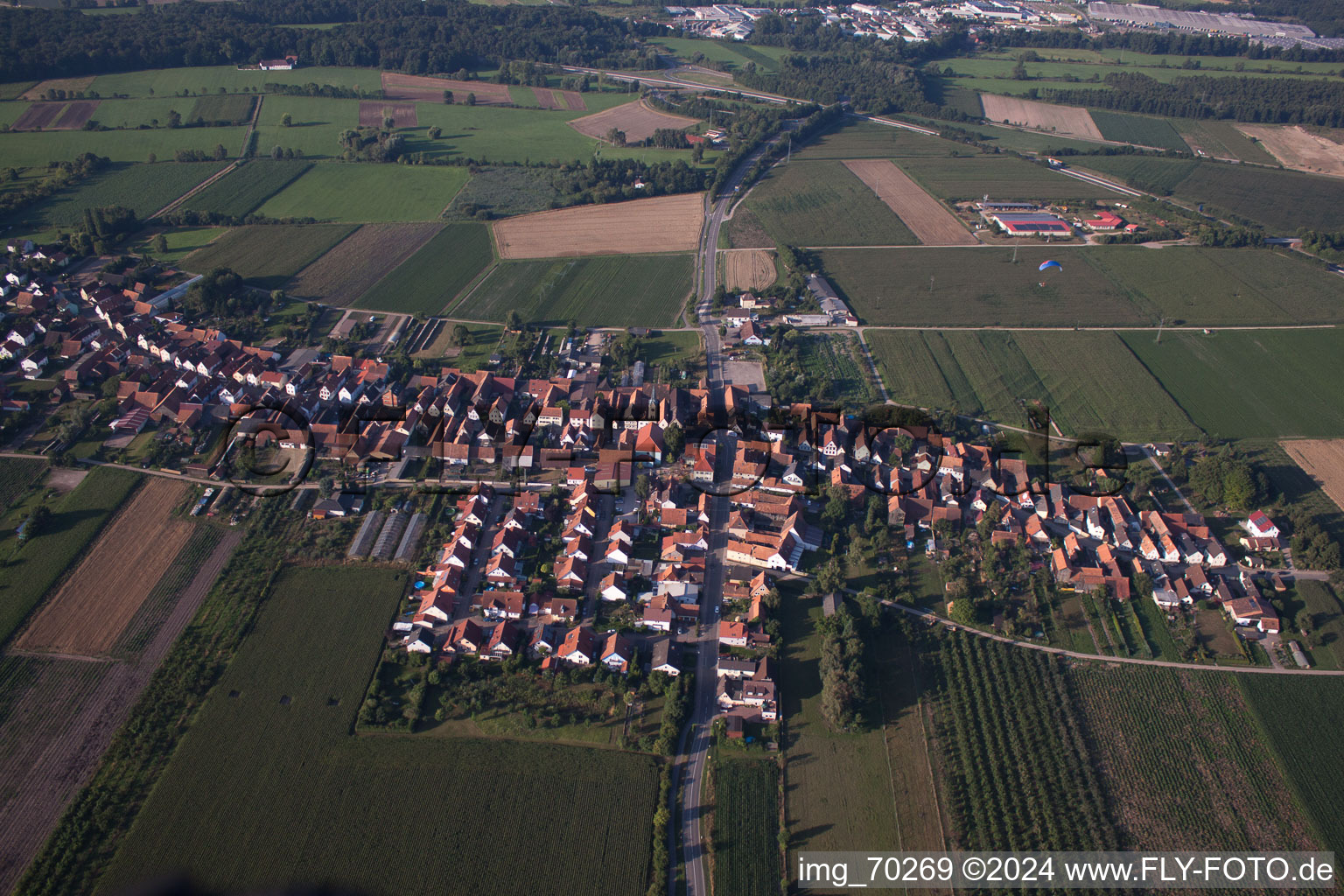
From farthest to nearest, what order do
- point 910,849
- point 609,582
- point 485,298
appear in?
Result: point 485,298 → point 609,582 → point 910,849

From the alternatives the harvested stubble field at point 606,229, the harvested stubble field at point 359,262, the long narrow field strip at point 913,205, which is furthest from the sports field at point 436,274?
the long narrow field strip at point 913,205

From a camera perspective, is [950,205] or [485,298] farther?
[950,205]

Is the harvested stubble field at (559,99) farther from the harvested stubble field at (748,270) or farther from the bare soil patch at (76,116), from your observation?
the bare soil patch at (76,116)

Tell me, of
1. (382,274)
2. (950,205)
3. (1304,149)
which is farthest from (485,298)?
(1304,149)

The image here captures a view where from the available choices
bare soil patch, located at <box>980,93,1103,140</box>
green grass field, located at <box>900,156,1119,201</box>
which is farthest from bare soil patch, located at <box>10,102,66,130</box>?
bare soil patch, located at <box>980,93,1103,140</box>

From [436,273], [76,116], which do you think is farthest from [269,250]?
[76,116]

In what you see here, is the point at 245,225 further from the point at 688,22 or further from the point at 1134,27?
the point at 1134,27

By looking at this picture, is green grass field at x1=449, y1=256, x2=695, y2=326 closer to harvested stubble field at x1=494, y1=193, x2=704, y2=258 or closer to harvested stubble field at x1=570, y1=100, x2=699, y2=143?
harvested stubble field at x1=494, y1=193, x2=704, y2=258
